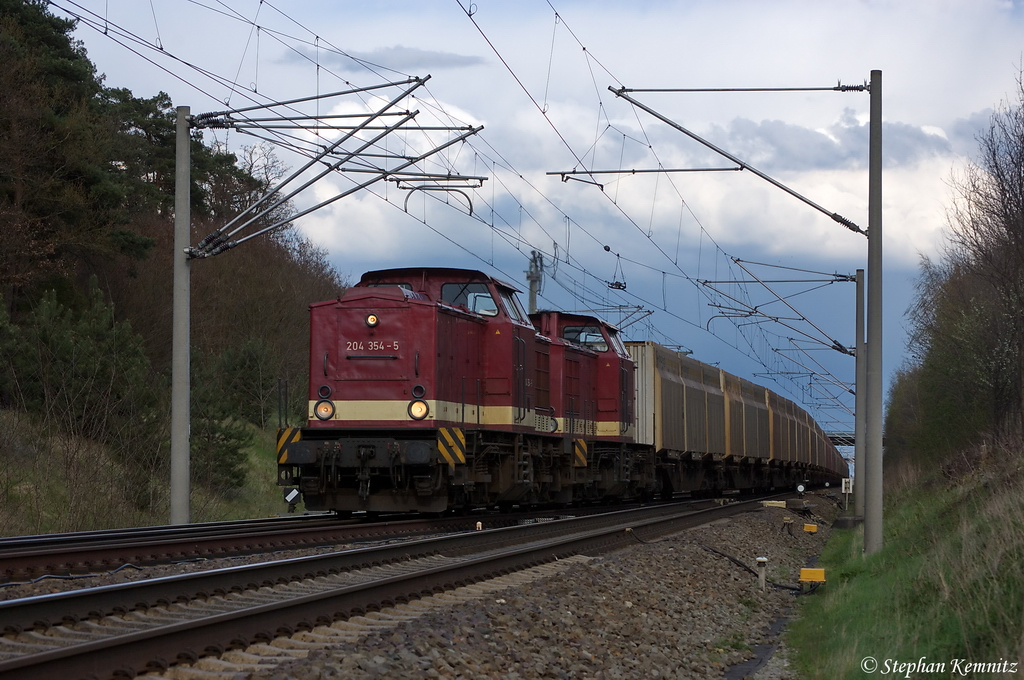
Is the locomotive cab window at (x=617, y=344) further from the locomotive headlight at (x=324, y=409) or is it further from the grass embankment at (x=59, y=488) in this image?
the grass embankment at (x=59, y=488)

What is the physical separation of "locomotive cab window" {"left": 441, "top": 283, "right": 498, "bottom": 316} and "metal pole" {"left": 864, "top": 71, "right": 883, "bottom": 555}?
5906 millimetres

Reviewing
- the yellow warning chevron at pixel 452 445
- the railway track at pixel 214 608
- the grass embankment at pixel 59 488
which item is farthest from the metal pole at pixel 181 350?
the railway track at pixel 214 608

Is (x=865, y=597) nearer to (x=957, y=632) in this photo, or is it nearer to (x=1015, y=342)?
(x=957, y=632)

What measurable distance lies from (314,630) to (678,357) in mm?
21993

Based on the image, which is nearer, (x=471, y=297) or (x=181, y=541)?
(x=181, y=541)

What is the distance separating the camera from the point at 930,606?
8680 millimetres

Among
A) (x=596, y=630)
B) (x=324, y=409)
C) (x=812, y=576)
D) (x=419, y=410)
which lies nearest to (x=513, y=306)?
(x=419, y=410)

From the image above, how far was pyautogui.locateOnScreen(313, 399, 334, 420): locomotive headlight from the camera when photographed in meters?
15.6

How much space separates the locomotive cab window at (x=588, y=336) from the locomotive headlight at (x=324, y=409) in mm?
7983

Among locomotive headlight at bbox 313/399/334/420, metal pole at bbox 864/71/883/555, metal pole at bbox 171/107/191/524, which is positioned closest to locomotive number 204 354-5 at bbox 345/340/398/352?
locomotive headlight at bbox 313/399/334/420

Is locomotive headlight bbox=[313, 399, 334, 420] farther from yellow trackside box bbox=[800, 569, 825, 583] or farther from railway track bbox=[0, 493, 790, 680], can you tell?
yellow trackside box bbox=[800, 569, 825, 583]

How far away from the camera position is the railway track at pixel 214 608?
5.66 meters

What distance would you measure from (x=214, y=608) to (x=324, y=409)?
8068mm

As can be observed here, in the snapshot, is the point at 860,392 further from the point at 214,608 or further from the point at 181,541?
the point at 214,608
